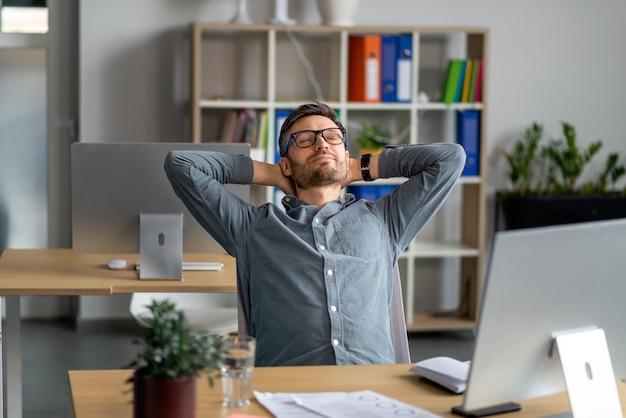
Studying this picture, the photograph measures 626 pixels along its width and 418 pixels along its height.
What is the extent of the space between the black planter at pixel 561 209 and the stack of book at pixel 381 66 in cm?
85

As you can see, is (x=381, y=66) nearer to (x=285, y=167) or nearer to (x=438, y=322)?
(x=438, y=322)

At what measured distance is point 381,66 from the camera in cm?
485

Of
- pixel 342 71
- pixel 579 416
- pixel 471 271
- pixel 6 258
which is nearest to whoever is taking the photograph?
pixel 579 416

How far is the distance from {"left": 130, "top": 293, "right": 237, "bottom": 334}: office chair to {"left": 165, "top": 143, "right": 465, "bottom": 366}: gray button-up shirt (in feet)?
3.24

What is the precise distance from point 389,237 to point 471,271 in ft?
9.48

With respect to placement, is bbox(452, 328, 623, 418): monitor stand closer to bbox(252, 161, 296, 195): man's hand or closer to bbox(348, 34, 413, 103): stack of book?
bbox(252, 161, 296, 195): man's hand

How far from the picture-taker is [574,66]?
5.34 m

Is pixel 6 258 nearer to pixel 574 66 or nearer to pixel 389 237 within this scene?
pixel 389 237

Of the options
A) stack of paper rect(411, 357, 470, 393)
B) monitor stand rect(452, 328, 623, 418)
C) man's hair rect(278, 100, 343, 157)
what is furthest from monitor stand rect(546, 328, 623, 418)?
man's hair rect(278, 100, 343, 157)

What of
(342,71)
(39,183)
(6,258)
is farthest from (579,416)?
(39,183)

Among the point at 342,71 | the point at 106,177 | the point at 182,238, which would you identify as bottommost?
the point at 182,238

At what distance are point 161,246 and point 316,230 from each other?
31.5 inches

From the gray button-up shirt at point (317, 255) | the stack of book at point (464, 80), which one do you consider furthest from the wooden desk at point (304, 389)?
the stack of book at point (464, 80)

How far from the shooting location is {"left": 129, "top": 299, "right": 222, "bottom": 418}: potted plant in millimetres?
1406
